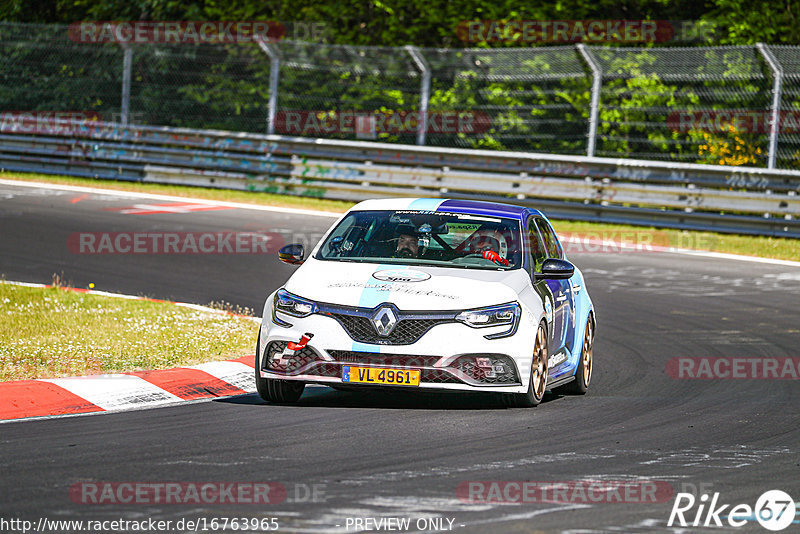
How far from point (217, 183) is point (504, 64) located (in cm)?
577

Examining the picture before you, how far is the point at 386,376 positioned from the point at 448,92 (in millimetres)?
16739

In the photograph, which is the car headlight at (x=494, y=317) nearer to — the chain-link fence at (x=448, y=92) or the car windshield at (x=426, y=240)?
the car windshield at (x=426, y=240)

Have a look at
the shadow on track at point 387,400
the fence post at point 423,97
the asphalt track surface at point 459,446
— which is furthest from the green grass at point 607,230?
the shadow on track at point 387,400

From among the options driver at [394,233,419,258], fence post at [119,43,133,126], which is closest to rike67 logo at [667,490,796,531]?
driver at [394,233,419,258]

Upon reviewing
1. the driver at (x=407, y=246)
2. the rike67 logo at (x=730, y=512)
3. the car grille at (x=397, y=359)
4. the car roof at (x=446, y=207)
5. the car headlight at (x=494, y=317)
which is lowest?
the rike67 logo at (x=730, y=512)

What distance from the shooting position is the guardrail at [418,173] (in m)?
21.2

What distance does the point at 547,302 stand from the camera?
31.8 feet

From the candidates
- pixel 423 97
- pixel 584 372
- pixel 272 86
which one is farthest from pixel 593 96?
pixel 584 372

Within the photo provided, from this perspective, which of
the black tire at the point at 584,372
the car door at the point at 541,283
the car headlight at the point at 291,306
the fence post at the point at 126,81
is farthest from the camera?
the fence post at the point at 126,81

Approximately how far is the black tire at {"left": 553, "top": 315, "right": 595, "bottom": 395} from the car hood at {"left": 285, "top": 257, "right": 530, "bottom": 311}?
115cm

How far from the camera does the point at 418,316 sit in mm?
8836

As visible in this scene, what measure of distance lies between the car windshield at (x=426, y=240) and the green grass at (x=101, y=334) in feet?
5.20

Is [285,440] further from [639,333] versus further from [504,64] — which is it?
[504,64]

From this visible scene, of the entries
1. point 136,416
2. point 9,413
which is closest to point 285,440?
point 136,416
